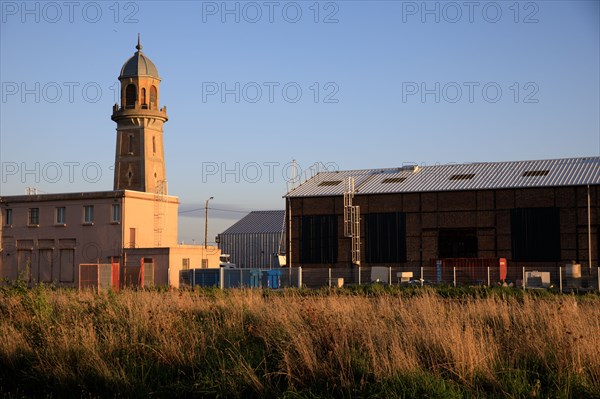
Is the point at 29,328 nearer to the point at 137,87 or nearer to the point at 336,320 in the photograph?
the point at 336,320

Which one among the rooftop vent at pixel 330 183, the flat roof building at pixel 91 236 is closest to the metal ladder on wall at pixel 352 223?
the rooftop vent at pixel 330 183

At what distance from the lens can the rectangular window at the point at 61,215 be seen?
56188 millimetres

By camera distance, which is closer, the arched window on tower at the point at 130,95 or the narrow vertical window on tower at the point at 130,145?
the narrow vertical window on tower at the point at 130,145

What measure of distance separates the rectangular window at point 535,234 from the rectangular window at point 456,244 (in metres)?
3.16

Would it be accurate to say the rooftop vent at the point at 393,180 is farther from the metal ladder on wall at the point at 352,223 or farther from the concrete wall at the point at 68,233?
the concrete wall at the point at 68,233

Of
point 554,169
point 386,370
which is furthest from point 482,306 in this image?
point 554,169

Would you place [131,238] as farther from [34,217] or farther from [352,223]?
[352,223]

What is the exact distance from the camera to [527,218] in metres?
50.4

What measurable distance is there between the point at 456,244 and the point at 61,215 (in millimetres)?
28717

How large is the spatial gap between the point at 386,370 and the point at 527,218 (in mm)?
42040

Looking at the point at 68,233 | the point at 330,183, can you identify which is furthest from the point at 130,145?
the point at 330,183

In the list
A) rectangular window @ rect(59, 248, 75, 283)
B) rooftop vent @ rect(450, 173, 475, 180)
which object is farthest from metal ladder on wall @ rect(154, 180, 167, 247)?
rooftop vent @ rect(450, 173, 475, 180)

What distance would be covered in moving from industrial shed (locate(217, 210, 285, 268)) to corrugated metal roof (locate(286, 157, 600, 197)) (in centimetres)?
1977

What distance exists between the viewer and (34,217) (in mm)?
57188
